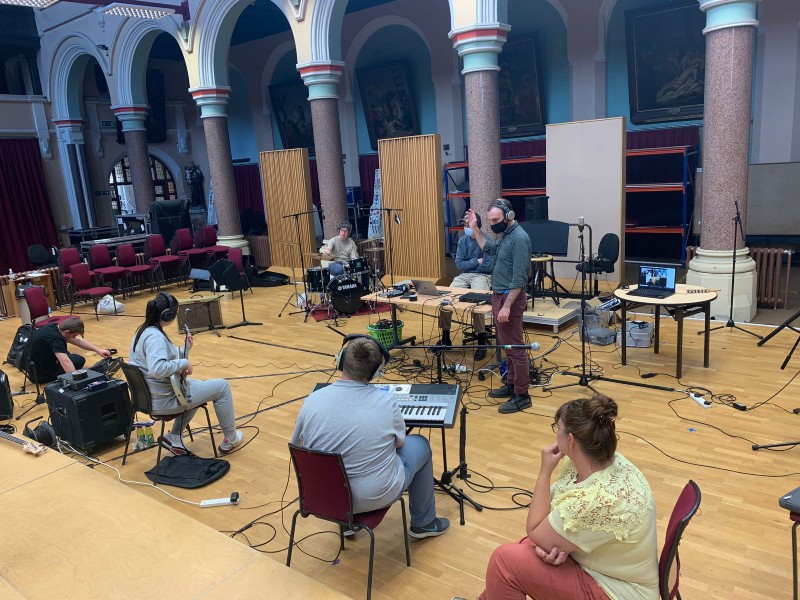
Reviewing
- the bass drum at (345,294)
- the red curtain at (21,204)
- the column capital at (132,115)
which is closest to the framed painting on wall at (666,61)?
the bass drum at (345,294)

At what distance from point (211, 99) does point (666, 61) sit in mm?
8161

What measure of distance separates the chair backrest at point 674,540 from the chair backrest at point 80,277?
9521mm

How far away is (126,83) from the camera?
13.5m

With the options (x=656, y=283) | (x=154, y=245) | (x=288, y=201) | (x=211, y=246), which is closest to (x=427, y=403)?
(x=656, y=283)

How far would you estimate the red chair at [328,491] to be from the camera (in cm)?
274

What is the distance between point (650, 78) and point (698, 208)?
94.4 inches

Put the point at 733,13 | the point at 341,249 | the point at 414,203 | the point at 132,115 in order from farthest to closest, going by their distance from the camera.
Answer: the point at 132,115 < the point at 414,203 < the point at 341,249 < the point at 733,13

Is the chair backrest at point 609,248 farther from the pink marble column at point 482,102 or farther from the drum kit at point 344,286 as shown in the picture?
the drum kit at point 344,286

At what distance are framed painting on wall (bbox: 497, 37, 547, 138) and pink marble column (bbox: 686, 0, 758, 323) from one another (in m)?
5.06

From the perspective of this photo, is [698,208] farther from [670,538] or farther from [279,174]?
[670,538]

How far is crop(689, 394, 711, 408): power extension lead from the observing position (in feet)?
16.2

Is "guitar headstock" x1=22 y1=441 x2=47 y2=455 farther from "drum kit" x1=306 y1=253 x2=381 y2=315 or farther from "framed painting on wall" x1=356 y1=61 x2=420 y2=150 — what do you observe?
"framed painting on wall" x1=356 y1=61 x2=420 y2=150

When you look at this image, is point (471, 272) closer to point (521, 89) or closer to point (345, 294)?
point (345, 294)

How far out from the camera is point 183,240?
39.2 ft
